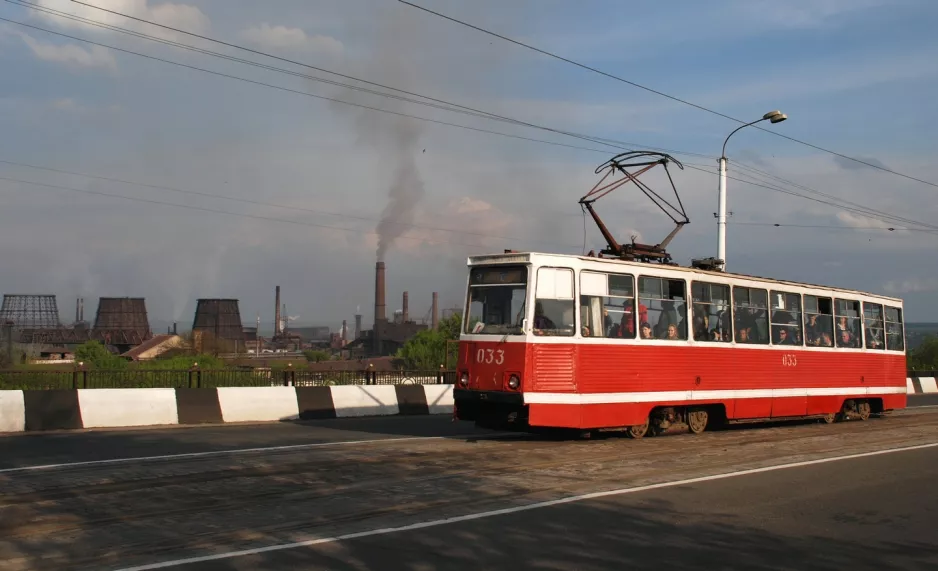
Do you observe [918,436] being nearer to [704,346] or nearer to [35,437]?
[704,346]

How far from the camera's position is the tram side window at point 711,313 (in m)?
16.0

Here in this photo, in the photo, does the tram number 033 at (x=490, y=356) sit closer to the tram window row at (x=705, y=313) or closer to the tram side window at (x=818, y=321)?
the tram window row at (x=705, y=313)

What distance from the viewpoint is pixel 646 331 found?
14.9 metres

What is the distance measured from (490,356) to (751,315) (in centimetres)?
651

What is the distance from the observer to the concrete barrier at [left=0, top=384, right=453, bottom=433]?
48.4 feet

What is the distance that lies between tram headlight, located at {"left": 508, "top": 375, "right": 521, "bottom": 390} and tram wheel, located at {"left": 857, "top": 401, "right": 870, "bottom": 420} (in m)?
12.3

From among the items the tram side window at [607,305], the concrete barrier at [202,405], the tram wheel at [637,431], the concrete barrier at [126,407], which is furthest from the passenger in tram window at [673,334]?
the concrete barrier at [126,407]

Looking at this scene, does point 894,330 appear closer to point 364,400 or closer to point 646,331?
point 646,331

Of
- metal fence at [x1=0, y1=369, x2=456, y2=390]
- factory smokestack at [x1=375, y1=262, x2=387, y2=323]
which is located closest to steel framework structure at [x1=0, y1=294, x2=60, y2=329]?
factory smokestack at [x1=375, y1=262, x2=387, y2=323]

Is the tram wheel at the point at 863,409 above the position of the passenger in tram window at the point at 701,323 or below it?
below

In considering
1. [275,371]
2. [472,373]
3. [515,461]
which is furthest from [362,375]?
[515,461]

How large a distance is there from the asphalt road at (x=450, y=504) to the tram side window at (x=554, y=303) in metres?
1.84

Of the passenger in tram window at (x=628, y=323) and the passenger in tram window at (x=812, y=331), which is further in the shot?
the passenger in tram window at (x=812, y=331)

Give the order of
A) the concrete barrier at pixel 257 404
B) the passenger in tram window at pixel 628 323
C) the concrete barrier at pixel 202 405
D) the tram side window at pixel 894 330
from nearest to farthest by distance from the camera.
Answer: the passenger in tram window at pixel 628 323 < the concrete barrier at pixel 202 405 < the concrete barrier at pixel 257 404 < the tram side window at pixel 894 330
